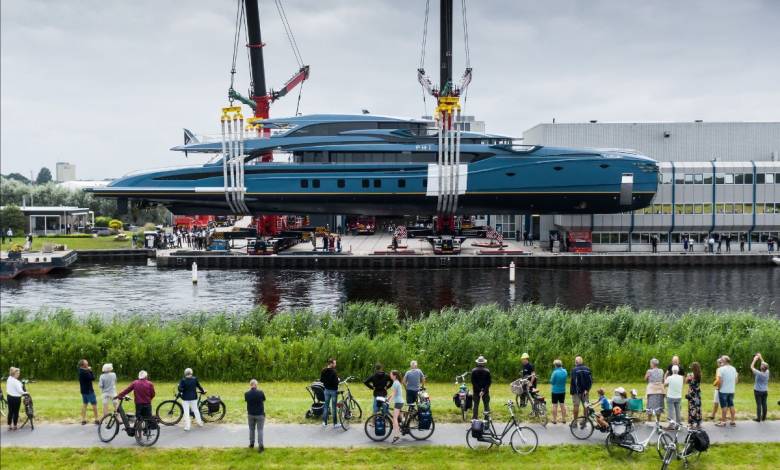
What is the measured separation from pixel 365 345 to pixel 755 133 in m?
52.6

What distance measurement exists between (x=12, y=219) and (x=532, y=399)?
178 ft

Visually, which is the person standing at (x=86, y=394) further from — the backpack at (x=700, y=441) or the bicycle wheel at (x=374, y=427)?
the backpack at (x=700, y=441)

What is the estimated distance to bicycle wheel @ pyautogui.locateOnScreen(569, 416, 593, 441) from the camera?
12641 millimetres

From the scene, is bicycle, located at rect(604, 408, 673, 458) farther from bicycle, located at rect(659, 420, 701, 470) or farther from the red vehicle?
the red vehicle

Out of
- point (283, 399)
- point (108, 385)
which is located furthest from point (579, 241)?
point (108, 385)

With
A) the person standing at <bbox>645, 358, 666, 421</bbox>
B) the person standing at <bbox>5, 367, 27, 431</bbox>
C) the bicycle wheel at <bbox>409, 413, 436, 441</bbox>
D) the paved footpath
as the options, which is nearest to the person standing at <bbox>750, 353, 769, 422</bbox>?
the paved footpath

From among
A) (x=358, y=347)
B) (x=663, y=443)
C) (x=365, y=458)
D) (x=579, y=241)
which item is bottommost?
(x=365, y=458)

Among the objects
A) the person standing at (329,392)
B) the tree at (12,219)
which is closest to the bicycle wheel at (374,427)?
the person standing at (329,392)

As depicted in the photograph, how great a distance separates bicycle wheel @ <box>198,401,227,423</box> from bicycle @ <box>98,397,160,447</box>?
3.81 ft

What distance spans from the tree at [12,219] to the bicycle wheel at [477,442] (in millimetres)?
53620

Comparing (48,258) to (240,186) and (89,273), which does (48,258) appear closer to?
(89,273)

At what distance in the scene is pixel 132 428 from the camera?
12258 mm

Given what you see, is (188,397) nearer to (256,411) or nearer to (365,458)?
(256,411)

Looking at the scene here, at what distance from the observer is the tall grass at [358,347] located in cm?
1820
